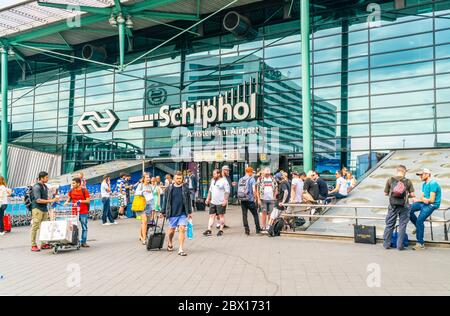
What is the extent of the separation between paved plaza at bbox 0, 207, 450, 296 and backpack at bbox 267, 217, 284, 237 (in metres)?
0.64

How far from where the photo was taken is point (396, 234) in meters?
9.07

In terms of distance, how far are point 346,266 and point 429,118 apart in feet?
47.5

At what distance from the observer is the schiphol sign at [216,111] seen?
2262 centimetres

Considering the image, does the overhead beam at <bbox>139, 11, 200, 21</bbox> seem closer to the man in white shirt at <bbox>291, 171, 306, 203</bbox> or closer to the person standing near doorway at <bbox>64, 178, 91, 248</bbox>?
the man in white shirt at <bbox>291, 171, 306, 203</bbox>

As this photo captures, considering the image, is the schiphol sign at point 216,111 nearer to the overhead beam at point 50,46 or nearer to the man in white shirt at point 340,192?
the man in white shirt at point 340,192

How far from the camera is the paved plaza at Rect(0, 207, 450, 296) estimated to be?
5680 millimetres

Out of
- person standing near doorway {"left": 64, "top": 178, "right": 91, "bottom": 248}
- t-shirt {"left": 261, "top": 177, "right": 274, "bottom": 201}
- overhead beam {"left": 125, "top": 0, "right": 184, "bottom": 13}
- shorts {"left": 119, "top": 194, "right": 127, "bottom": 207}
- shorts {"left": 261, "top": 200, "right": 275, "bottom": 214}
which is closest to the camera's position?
person standing near doorway {"left": 64, "top": 178, "right": 91, "bottom": 248}

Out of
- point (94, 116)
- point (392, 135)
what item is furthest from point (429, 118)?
point (94, 116)

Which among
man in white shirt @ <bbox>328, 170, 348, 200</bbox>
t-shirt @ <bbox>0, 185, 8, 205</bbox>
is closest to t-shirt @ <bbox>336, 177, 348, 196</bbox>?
man in white shirt @ <bbox>328, 170, 348, 200</bbox>

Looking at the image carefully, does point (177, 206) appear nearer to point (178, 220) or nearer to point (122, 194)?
point (178, 220)

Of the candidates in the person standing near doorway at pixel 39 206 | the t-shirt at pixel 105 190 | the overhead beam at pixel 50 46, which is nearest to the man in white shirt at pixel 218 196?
the person standing near doorway at pixel 39 206

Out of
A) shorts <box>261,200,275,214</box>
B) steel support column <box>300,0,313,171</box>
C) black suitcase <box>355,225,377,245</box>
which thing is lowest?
black suitcase <box>355,225,377,245</box>

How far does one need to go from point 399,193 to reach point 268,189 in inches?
Answer: 151
